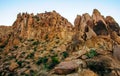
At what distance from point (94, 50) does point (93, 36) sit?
24.4ft

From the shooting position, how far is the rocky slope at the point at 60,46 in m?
58.5

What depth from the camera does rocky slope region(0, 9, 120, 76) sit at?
5853 cm

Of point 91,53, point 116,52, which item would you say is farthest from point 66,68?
point 116,52

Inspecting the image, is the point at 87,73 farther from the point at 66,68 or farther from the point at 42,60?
the point at 42,60

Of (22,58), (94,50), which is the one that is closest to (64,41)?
(22,58)

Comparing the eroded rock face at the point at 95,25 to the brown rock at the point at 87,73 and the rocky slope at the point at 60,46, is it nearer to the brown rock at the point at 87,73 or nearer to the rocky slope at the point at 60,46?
the rocky slope at the point at 60,46

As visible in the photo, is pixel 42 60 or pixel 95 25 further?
pixel 95 25

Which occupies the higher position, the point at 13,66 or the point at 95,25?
the point at 95,25

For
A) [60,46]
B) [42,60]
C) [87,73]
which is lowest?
[87,73]

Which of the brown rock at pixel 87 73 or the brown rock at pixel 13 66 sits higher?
the brown rock at pixel 13 66

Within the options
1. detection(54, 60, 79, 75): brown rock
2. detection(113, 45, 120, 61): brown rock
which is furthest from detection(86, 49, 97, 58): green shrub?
detection(113, 45, 120, 61): brown rock

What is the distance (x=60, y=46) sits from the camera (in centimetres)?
8556

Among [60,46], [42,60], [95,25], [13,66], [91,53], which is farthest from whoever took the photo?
[60,46]

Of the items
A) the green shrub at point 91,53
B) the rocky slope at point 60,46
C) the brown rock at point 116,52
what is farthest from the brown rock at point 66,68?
the brown rock at point 116,52
